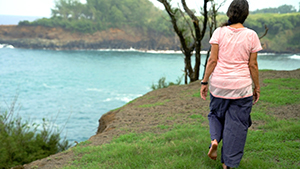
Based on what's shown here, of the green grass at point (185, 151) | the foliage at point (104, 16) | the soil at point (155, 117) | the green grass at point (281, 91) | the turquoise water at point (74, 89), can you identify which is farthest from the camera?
the foliage at point (104, 16)

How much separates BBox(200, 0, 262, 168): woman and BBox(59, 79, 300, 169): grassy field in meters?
0.51

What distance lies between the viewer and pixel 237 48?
9.20 feet

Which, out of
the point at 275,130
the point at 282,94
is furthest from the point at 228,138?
the point at 282,94

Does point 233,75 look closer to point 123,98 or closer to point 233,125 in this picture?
point 233,125

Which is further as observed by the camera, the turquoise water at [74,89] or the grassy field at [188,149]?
the turquoise water at [74,89]

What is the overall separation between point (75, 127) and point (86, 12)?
77.5m

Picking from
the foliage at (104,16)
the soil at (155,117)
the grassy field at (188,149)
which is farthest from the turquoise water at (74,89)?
the foliage at (104,16)

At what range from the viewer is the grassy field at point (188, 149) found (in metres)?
3.45

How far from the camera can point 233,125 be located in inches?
117

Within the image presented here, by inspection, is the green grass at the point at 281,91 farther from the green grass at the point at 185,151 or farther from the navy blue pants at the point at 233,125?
the navy blue pants at the point at 233,125

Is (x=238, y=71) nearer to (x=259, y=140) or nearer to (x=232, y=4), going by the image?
(x=232, y=4)

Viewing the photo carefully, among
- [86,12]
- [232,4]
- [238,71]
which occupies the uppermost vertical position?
[86,12]

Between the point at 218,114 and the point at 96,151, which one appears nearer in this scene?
the point at 218,114

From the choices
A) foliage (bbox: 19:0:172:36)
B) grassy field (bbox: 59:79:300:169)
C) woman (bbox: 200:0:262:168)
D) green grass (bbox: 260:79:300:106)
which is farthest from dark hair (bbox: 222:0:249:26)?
foliage (bbox: 19:0:172:36)
